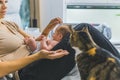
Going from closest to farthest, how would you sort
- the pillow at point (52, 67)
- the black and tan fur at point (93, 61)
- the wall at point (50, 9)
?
1. the black and tan fur at point (93, 61)
2. the pillow at point (52, 67)
3. the wall at point (50, 9)

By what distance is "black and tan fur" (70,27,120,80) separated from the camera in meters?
1.15

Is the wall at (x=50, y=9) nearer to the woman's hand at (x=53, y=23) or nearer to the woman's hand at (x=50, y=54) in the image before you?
the woman's hand at (x=53, y=23)

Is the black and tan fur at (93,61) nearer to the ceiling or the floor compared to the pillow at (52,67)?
nearer to the ceiling

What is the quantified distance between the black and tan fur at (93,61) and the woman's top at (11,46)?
0.55 meters

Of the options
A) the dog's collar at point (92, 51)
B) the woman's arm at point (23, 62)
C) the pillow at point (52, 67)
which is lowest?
the pillow at point (52, 67)

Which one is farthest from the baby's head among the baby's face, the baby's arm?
the baby's arm

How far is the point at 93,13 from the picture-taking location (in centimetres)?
Result: 271

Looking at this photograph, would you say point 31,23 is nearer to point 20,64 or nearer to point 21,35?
point 21,35

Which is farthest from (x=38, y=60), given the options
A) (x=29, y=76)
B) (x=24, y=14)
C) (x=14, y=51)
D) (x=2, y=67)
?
(x=24, y=14)

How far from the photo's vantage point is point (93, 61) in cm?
121

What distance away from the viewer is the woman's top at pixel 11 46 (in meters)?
1.67

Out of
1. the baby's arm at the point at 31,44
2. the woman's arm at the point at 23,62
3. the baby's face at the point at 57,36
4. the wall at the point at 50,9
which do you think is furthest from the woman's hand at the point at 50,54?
the wall at the point at 50,9

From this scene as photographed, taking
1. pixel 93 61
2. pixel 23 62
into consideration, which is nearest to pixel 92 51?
pixel 93 61

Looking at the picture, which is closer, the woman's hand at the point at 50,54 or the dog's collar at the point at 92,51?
the dog's collar at the point at 92,51
